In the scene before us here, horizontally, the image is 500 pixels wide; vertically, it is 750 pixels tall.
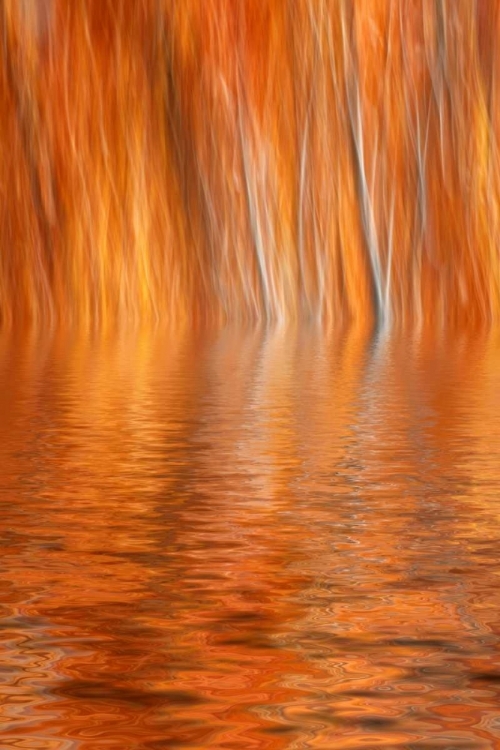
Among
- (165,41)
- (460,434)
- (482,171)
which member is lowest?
(460,434)

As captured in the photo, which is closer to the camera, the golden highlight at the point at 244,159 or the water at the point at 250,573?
the water at the point at 250,573

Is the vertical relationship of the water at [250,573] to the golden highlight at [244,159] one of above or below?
below

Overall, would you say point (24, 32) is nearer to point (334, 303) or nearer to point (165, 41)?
point (165, 41)

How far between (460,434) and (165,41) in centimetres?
464

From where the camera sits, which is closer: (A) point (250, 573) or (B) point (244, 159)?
(A) point (250, 573)

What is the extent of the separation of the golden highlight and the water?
3742mm

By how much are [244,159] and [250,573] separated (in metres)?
5.37

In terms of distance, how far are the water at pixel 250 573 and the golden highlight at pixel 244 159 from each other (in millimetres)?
3742

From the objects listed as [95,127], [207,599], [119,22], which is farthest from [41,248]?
[207,599]

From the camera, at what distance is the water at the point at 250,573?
2.43ft

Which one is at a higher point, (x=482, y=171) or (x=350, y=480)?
(x=482, y=171)

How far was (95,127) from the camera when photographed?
21.2 feet

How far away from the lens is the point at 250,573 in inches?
43.4

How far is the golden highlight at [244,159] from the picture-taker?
20.3 ft
